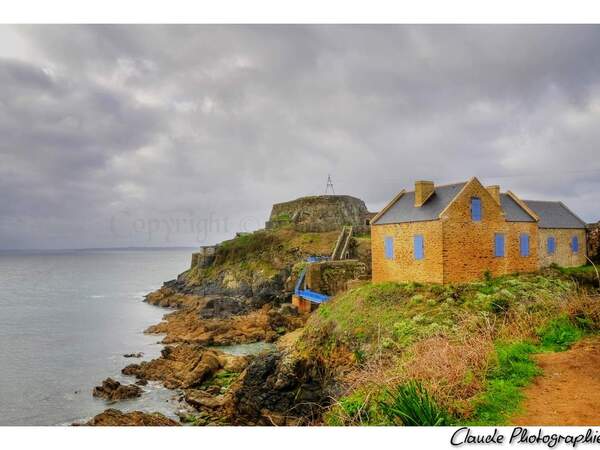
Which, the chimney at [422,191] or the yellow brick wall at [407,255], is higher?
the chimney at [422,191]

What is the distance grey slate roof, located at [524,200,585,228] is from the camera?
26.1 m

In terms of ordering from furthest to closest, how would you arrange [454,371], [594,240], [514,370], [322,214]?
[322,214] < [594,240] < [514,370] < [454,371]

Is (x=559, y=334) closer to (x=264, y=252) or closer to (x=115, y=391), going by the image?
(x=115, y=391)

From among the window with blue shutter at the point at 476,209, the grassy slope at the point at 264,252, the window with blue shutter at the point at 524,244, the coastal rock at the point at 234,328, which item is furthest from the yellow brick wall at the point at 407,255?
the grassy slope at the point at 264,252

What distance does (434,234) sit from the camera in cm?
1920

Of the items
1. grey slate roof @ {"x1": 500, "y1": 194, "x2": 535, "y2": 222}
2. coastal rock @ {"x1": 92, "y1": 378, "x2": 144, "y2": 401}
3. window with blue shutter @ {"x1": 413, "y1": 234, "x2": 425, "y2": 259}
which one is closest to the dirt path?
window with blue shutter @ {"x1": 413, "y1": 234, "x2": 425, "y2": 259}

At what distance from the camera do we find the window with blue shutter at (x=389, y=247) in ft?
70.2

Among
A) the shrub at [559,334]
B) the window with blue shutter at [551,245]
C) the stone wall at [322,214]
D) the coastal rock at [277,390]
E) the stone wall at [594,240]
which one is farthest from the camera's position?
the stone wall at [322,214]

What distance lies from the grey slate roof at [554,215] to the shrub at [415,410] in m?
23.1

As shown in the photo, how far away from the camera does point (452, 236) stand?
62.8 ft

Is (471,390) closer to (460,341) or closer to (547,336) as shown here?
(460,341)

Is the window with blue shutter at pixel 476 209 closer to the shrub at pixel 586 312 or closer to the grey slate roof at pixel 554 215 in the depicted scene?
the grey slate roof at pixel 554 215

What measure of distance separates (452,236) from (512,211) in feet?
18.7

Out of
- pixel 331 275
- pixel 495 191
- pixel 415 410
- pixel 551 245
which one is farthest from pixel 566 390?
pixel 331 275
